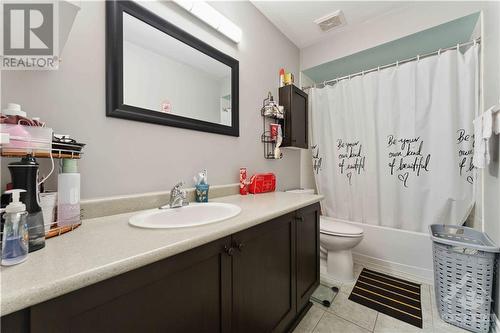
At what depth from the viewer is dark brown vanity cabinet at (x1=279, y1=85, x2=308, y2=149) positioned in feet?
6.40

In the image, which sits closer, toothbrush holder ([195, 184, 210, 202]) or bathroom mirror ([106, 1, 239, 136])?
bathroom mirror ([106, 1, 239, 136])

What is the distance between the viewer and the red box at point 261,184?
62.8 inches

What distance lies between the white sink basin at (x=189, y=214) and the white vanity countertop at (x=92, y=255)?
0.11 metres

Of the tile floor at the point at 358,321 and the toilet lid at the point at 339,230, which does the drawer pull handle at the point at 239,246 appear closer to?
the tile floor at the point at 358,321

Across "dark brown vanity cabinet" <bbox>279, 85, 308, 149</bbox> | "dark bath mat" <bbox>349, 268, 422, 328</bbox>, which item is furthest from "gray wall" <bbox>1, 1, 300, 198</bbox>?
"dark bath mat" <bbox>349, 268, 422, 328</bbox>

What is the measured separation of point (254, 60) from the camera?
173 centimetres

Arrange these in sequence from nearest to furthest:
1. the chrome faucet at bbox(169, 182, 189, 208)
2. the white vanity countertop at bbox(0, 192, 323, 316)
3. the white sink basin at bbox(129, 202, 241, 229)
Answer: the white vanity countertop at bbox(0, 192, 323, 316), the white sink basin at bbox(129, 202, 241, 229), the chrome faucet at bbox(169, 182, 189, 208)

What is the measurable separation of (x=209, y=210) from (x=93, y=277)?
0.72 metres

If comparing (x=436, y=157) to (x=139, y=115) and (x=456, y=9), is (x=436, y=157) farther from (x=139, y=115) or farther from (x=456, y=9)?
(x=139, y=115)

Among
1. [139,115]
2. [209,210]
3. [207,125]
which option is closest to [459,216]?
[209,210]

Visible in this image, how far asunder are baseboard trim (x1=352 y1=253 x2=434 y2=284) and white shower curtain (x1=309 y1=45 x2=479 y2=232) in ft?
1.15

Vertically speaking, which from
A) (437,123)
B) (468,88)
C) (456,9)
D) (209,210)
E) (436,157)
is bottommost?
(209,210)

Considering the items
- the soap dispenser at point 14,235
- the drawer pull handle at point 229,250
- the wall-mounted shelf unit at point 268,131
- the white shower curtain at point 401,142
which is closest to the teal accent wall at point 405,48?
the white shower curtain at point 401,142

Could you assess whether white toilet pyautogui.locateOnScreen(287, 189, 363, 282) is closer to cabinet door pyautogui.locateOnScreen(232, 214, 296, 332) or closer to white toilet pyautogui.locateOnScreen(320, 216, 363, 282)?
white toilet pyautogui.locateOnScreen(320, 216, 363, 282)
